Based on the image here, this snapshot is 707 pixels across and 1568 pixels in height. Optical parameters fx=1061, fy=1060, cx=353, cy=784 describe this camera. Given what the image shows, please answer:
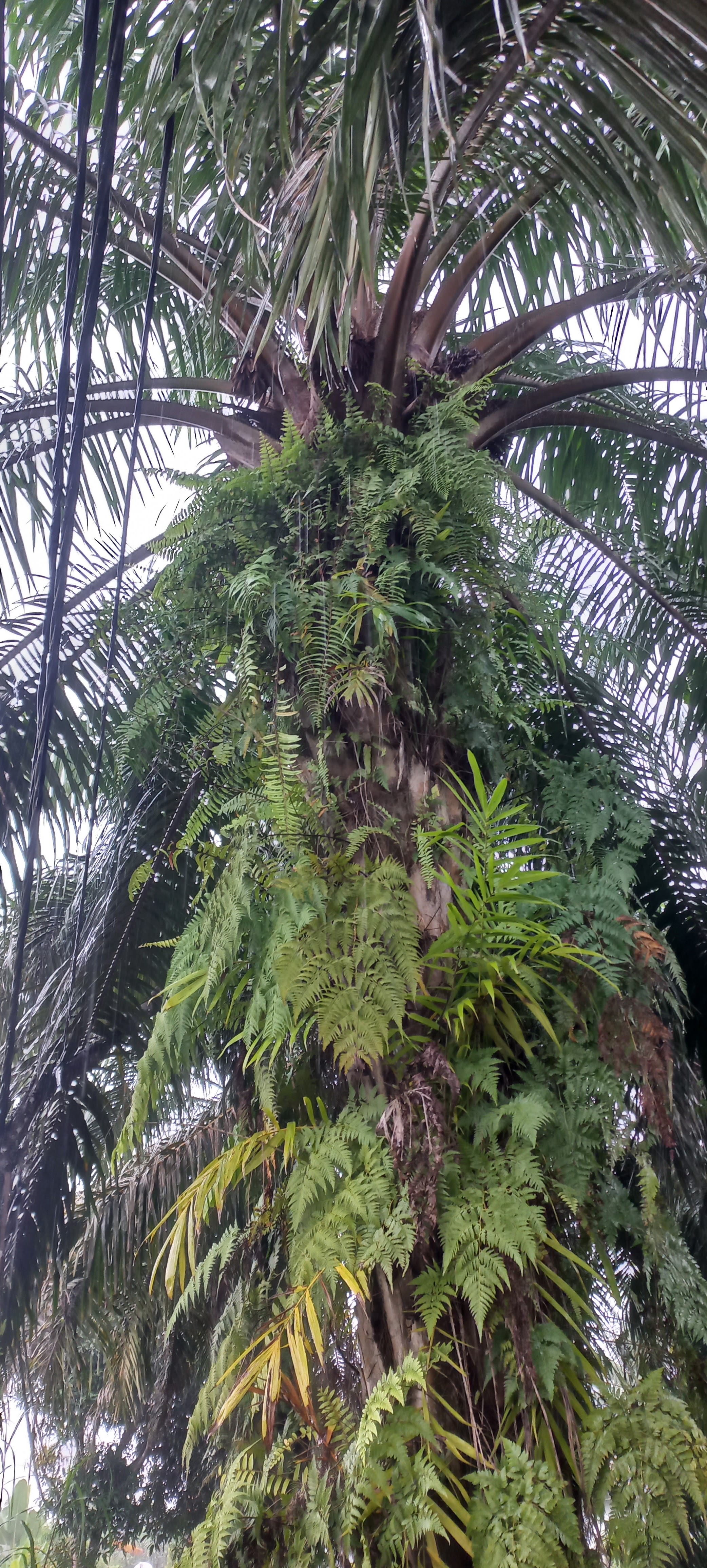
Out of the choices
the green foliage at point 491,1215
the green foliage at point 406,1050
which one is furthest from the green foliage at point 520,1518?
the green foliage at point 491,1215

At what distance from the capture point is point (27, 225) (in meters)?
3.18

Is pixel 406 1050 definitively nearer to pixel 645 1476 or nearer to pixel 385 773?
pixel 385 773

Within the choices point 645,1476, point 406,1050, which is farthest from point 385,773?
point 645,1476

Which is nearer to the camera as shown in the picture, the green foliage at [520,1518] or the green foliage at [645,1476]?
the green foliage at [520,1518]

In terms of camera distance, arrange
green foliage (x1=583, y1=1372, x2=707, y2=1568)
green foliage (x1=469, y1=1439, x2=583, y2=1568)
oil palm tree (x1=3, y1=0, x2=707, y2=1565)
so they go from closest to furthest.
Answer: green foliage (x1=469, y1=1439, x2=583, y2=1568) → green foliage (x1=583, y1=1372, x2=707, y2=1568) → oil palm tree (x1=3, y1=0, x2=707, y2=1565)

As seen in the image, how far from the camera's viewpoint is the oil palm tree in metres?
1.90

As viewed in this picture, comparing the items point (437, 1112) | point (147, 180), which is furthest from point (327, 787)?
point (147, 180)

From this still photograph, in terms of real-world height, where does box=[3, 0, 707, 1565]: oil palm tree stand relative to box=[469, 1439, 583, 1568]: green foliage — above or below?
above

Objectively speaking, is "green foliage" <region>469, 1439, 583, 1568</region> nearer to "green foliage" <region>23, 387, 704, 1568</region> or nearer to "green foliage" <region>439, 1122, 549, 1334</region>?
"green foliage" <region>23, 387, 704, 1568</region>

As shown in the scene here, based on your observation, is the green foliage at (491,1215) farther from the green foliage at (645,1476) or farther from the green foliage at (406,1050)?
the green foliage at (645,1476)

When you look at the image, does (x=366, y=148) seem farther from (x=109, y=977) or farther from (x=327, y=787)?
(x=109, y=977)

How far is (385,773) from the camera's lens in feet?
8.00

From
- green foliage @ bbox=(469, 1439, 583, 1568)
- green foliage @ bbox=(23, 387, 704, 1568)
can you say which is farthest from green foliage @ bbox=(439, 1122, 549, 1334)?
green foliage @ bbox=(469, 1439, 583, 1568)

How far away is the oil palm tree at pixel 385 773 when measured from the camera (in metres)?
1.90
